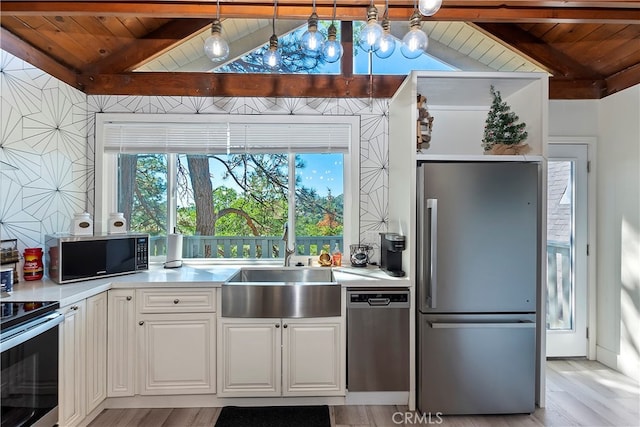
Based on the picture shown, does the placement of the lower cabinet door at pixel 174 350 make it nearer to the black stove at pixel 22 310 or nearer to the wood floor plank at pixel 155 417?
the wood floor plank at pixel 155 417

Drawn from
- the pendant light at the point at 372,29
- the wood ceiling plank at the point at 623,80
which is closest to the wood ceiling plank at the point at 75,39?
the pendant light at the point at 372,29

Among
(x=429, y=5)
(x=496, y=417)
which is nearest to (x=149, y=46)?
(x=429, y=5)

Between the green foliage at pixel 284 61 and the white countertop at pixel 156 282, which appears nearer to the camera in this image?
the white countertop at pixel 156 282

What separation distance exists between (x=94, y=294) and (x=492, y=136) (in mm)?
2965

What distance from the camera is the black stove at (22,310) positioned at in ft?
4.86

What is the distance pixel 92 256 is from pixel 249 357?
1298mm

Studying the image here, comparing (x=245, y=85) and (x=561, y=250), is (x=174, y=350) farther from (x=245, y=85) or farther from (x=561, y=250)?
(x=561, y=250)

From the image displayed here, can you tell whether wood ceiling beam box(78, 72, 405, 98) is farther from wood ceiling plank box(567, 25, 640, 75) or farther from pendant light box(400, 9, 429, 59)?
wood ceiling plank box(567, 25, 640, 75)

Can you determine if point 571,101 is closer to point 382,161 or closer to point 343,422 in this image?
point 382,161

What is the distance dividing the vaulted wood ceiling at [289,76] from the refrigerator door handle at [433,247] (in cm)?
122

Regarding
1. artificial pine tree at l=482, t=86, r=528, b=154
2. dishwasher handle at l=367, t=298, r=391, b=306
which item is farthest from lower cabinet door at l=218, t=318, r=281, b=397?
artificial pine tree at l=482, t=86, r=528, b=154

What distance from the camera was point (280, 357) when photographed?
7.24 feet

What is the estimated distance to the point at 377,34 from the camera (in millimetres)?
1353

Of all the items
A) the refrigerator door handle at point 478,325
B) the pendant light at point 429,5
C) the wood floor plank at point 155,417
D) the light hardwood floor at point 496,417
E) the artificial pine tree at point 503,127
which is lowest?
the wood floor plank at point 155,417
